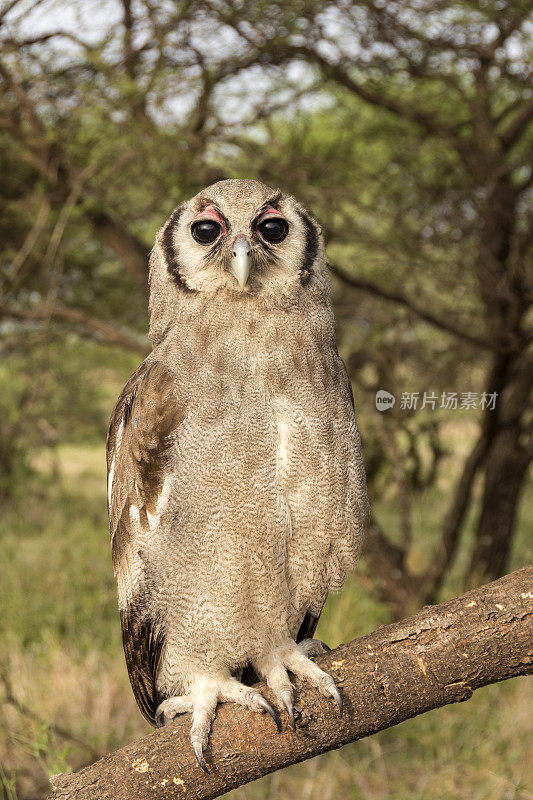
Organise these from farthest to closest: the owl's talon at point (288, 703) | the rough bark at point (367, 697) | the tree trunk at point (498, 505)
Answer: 1. the tree trunk at point (498, 505)
2. the owl's talon at point (288, 703)
3. the rough bark at point (367, 697)

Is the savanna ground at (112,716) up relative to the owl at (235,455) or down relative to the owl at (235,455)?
down

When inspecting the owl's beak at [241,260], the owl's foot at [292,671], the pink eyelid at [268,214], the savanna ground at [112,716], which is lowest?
the savanna ground at [112,716]

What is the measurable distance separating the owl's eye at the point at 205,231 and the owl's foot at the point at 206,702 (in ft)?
3.86

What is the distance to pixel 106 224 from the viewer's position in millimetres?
4305

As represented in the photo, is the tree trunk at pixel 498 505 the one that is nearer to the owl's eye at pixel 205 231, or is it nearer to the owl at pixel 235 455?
the owl at pixel 235 455

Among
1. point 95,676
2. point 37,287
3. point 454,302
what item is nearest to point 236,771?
point 95,676

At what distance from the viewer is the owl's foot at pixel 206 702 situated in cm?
174

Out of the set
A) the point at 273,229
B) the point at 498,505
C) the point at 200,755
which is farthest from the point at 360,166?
the point at 200,755

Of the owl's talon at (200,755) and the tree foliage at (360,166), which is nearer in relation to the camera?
the owl's talon at (200,755)

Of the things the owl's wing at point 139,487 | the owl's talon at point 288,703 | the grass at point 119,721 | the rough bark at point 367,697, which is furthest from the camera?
the grass at point 119,721

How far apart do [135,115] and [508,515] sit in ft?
11.7

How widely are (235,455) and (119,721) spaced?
2632mm

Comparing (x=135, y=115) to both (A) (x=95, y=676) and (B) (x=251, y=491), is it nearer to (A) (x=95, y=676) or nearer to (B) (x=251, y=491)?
(B) (x=251, y=491)

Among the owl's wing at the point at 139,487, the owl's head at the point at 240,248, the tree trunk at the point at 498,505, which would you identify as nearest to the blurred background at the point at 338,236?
the tree trunk at the point at 498,505
